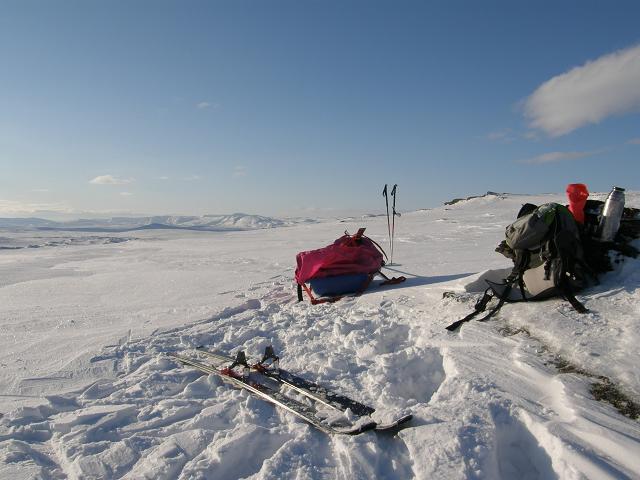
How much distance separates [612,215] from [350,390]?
3188 mm

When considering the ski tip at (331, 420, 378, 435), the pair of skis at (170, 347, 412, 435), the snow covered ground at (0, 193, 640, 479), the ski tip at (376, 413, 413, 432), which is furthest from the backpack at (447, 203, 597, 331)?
the ski tip at (331, 420, 378, 435)

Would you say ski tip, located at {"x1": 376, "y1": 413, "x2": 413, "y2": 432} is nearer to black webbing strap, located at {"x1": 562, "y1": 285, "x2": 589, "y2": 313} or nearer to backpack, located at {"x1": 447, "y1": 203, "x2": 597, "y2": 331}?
backpack, located at {"x1": 447, "y1": 203, "x2": 597, "y2": 331}

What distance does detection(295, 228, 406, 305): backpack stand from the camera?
648cm

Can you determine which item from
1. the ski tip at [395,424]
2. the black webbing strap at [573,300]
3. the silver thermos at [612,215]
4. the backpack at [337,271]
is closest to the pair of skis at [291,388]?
the ski tip at [395,424]

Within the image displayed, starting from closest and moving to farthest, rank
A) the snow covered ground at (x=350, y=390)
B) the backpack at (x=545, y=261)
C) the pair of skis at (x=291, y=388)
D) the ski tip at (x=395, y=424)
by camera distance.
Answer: the snow covered ground at (x=350, y=390), the ski tip at (x=395, y=424), the pair of skis at (x=291, y=388), the backpack at (x=545, y=261)

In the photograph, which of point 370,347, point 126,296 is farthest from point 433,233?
point 370,347

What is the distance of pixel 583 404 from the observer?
2.50m

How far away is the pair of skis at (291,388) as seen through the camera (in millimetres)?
2699

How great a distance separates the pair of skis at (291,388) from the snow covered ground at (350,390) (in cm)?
8

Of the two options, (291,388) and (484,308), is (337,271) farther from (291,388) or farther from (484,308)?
(291,388)

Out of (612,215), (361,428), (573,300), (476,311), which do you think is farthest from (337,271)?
(361,428)

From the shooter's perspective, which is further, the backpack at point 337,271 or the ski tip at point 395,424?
the backpack at point 337,271

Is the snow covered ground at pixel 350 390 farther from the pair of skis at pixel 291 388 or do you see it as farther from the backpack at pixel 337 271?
the backpack at pixel 337 271

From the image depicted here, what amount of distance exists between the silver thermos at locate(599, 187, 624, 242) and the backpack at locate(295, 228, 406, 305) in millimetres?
3399
